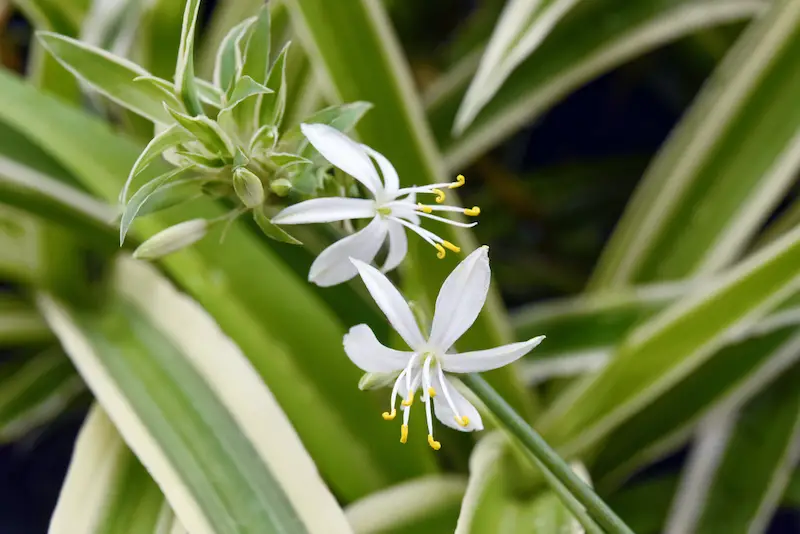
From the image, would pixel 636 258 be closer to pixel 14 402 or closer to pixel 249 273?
pixel 249 273

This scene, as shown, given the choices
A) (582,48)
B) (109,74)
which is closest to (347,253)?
(109,74)

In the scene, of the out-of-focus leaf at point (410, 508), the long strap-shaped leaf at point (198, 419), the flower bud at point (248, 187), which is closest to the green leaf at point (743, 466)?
the out-of-focus leaf at point (410, 508)

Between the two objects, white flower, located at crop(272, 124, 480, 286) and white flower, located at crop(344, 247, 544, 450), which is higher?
white flower, located at crop(272, 124, 480, 286)

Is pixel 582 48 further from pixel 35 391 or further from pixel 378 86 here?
pixel 35 391

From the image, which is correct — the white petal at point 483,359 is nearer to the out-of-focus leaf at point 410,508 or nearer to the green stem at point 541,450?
the green stem at point 541,450

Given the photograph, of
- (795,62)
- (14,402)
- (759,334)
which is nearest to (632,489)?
(759,334)

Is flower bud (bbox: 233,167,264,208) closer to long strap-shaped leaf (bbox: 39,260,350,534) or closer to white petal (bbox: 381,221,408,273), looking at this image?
white petal (bbox: 381,221,408,273)

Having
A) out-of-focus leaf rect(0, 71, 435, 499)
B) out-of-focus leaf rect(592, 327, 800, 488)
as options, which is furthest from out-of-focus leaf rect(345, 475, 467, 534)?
out-of-focus leaf rect(592, 327, 800, 488)
